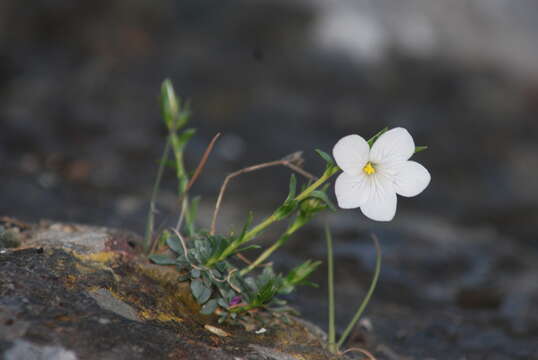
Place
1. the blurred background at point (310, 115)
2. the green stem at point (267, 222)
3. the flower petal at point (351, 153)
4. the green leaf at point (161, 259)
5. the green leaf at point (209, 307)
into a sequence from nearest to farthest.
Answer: the flower petal at point (351, 153)
the green stem at point (267, 222)
the green leaf at point (209, 307)
the green leaf at point (161, 259)
the blurred background at point (310, 115)

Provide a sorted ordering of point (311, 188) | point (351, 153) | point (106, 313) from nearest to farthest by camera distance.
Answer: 1. point (106, 313)
2. point (351, 153)
3. point (311, 188)

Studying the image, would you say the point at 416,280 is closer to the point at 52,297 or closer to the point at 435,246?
the point at 435,246

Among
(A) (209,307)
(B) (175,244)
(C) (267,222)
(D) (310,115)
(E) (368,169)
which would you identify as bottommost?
(A) (209,307)

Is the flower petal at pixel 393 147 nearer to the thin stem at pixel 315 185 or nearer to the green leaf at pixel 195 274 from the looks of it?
the thin stem at pixel 315 185

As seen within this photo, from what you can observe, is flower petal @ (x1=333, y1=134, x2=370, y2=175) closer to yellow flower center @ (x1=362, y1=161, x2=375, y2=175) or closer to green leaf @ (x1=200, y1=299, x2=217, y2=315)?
yellow flower center @ (x1=362, y1=161, x2=375, y2=175)

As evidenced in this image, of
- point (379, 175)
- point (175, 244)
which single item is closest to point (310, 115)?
point (175, 244)

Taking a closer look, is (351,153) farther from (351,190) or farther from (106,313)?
(106,313)

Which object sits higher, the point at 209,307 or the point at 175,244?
the point at 175,244

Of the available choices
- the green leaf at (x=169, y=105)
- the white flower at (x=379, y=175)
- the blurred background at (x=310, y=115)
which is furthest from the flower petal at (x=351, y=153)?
the blurred background at (x=310, y=115)
